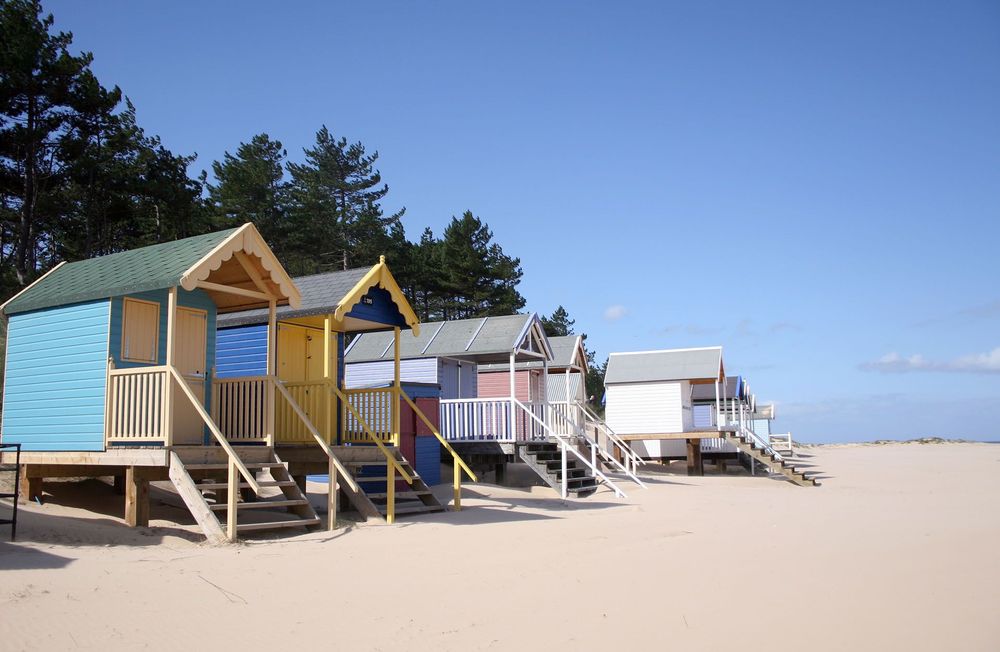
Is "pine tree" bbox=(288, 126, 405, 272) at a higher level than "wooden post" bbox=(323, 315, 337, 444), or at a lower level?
higher

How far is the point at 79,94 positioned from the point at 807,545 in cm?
2517

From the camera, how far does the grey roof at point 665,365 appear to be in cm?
3372

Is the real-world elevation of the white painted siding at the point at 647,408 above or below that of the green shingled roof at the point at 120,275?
below

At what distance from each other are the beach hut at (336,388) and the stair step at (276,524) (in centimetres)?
103

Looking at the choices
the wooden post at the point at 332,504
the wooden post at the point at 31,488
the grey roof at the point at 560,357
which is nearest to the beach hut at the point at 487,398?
the grey roof at the point at 560,357

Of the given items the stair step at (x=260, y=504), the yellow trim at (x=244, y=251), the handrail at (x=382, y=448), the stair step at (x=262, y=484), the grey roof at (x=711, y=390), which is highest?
the yellow trim at (x=244, y=251)

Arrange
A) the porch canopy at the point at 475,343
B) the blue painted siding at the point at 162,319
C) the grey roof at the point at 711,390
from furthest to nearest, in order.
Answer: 1. the grey roof at the point at 711,390
2. the porch canopy at the point at 475,343
3. the blue painted siding at the point at 162,319

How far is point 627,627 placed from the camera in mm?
7340

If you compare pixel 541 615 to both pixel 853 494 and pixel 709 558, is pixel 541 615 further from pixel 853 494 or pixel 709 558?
pixel 853 494

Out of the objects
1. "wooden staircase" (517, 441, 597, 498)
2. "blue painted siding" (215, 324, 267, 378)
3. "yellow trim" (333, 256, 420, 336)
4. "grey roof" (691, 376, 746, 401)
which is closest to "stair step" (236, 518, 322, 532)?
"yellow trim" (333, 256, 420, 336)

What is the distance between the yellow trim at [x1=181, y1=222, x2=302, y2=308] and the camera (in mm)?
12375

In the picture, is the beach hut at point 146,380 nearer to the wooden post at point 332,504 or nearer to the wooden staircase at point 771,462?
the wooden post at point 332,504

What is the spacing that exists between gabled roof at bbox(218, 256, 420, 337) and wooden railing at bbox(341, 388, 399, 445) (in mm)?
1579

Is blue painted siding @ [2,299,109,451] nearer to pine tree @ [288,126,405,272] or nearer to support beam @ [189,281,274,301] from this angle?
support beam @ [189,281,274,301]
